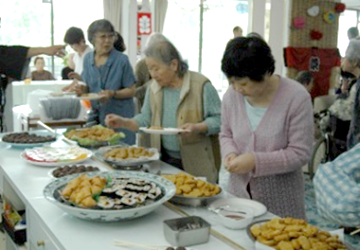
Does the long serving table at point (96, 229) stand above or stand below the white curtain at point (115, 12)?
below

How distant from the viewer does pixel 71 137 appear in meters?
2.37

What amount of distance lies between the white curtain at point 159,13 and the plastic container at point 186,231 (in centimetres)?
640

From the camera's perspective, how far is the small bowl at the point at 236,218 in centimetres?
134

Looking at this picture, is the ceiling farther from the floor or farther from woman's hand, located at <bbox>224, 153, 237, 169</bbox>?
woman's hand, located at <bbox>224, 153, 237, 169</bbox>

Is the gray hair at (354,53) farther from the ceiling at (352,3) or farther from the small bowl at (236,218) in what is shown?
the ceiling at (352,3)

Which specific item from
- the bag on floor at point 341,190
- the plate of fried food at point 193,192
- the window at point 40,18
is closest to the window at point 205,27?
the window at point 40,18

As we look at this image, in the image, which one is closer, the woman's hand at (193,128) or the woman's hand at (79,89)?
the woman's hand at (193,128)

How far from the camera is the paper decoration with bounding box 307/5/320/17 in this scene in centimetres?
612

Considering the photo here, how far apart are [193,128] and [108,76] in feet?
3.53

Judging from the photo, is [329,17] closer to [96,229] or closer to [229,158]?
[229,158]

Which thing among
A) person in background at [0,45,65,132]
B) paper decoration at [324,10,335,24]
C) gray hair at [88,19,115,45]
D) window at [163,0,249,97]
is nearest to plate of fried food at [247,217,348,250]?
gray hair at [88,19,115,45]

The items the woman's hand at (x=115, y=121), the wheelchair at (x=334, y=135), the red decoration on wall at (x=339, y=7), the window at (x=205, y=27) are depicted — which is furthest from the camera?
the window at (x=205, y=27)

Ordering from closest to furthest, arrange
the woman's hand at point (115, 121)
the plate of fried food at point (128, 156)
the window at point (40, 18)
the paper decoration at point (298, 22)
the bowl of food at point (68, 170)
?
the bowl of food at point (68, 170) < the plate of fried food at point (128, 156) < the woman's hand at point (115, 121) < the paper decoration at point (298, 22) < the window at point (40, 18)

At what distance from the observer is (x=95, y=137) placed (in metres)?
2.35
